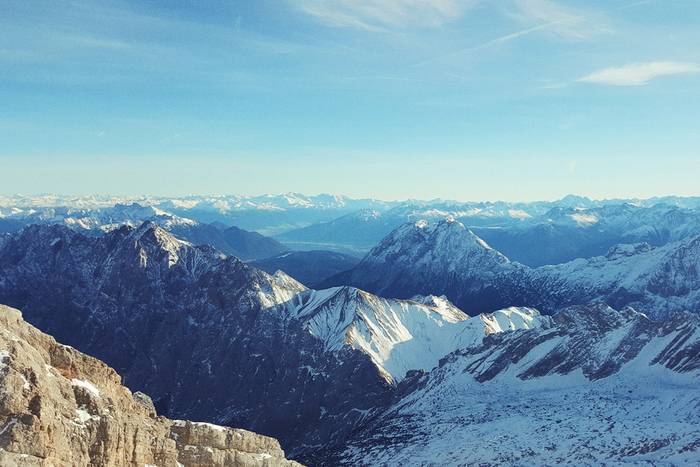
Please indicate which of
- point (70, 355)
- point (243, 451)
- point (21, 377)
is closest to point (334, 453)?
point (243, 451)

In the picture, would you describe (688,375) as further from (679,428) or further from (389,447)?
(389,447)

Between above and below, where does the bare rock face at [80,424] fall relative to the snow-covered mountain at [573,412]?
above

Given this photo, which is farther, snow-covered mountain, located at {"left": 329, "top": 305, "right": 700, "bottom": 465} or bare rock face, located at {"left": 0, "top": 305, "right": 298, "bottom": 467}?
snow-covered mountain, located at {"left": 329, "top": 305, "right": 700, "bottom": 465}

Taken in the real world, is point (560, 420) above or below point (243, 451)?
below

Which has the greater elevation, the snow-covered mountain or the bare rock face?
the bare rock face

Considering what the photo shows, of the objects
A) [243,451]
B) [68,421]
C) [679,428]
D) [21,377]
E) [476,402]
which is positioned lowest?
[476,402]

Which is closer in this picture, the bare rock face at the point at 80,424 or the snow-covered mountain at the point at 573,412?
the bare rock face at the point at 80,424
